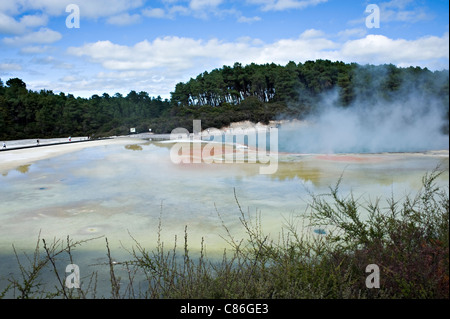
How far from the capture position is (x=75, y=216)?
26.5 ft

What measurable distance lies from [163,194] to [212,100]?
62423 millimetres

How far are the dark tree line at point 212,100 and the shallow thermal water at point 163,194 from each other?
14.3m

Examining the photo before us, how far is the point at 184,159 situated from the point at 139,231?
1064 centimetres

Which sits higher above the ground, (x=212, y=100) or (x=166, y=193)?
(x=212, y=100)

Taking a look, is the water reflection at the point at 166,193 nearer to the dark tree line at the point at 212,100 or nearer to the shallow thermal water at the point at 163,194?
the shallow thermal water at the point at 163,194

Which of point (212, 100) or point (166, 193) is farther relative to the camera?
point (212, 100)

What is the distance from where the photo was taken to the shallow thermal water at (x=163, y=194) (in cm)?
691

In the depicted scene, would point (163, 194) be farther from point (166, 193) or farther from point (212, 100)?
point (212, 100)

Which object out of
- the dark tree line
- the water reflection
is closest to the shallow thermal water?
the water reflection

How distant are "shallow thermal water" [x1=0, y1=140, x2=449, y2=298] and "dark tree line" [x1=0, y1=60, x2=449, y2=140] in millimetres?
14286

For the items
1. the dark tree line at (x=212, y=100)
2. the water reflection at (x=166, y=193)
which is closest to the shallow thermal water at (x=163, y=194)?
the water reflection at (x=166, y=193)

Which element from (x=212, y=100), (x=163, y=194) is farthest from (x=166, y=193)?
(x=212, y=100)

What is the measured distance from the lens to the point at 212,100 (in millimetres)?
71250
